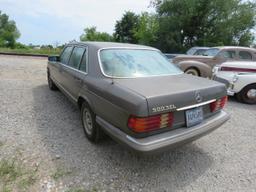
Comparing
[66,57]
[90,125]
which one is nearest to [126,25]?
[66,57]

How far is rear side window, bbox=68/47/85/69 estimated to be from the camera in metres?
3.56

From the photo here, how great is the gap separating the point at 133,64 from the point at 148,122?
122 centimetres

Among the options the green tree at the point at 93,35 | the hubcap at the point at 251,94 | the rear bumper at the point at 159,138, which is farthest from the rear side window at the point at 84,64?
the green tree at the point at 93,35

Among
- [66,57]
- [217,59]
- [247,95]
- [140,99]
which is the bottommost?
[247,95]

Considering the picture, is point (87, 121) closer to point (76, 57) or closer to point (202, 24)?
→ point (76, 57)

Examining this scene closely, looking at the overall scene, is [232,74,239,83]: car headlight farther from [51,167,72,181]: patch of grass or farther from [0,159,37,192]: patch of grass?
[0,159,37,192]: patch of grass

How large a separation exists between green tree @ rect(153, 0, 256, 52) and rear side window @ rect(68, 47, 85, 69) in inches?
793

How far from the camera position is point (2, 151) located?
2740 millimetres

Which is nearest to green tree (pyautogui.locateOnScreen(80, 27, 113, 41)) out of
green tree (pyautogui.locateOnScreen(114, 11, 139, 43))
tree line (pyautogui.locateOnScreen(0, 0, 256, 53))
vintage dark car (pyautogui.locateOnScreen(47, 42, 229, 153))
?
green tree (pyautogui.locateOnScreen(114, 11, 139, 43))

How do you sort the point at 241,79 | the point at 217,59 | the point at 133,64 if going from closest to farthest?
the point at 133,64 < the point at 241,79 < the point at 217,59

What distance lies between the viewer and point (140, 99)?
2.00 metres

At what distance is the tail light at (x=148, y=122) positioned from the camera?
2016 millimetres

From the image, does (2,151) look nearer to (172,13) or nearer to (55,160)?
(55,160)

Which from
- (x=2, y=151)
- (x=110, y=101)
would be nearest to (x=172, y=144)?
(x=110, y=101)
